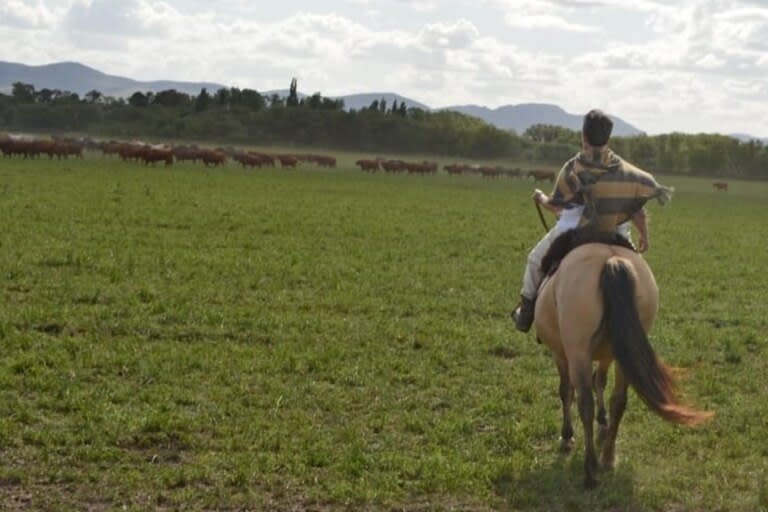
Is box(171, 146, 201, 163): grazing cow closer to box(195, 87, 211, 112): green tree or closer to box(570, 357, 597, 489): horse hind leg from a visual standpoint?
box(570, 357, 597, 489): horse hind leg

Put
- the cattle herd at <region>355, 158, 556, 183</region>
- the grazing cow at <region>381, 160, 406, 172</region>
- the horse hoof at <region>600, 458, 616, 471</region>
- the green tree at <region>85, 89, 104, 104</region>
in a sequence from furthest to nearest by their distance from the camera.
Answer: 1. the green tree at <region>85, 89, 104, 104</region>
2. the grazing cow at <region>381, 160, 406, 172</region>
3. the cattle herd at <region>355, 158, 556, 183</region>
4. the horse hoof at <region>600, 458, 616, 471</region>

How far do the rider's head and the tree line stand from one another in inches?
4022

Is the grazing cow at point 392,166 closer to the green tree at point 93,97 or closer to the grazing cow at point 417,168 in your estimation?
the grazing cow at point 417,168

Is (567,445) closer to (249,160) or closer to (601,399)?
(601,399)

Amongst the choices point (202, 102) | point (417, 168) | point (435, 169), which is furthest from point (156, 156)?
point (202, 102)

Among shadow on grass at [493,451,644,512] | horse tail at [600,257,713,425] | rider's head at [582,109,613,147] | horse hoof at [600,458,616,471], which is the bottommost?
shadow on grass at [493,451,644,512]

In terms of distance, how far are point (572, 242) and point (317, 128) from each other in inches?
4265

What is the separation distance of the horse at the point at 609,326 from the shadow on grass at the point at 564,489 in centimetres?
15

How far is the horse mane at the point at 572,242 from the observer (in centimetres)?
769

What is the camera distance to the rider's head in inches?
299

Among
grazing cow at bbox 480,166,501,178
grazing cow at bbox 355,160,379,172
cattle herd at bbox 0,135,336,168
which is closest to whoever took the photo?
cattle herd at bbox 0,135,336,168

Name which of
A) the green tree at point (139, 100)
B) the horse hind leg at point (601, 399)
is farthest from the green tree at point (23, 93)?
the horse hind leg at point (601, 399)

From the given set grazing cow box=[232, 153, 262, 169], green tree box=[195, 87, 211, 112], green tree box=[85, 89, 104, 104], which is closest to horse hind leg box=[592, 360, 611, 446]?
grazing cow box=[232, 153, 262, 169]

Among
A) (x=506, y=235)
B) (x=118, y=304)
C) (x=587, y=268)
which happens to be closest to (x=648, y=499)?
(x=587, y=268)
